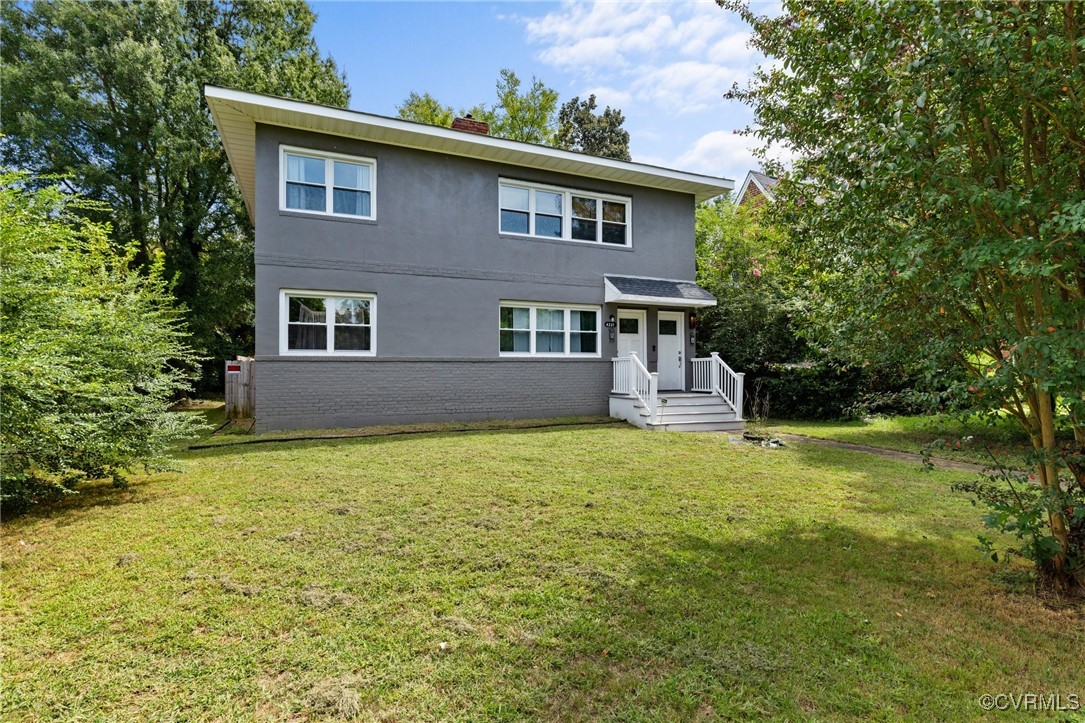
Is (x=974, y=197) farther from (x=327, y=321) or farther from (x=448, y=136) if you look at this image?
(x=327, y=321)

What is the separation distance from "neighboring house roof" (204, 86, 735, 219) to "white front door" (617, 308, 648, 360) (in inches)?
131

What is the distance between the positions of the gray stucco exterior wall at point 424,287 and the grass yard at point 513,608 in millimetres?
4661

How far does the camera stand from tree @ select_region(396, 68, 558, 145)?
24641 millimetres

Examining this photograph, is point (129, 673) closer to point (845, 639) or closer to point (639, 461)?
point (845, 639)

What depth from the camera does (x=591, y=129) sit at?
30.8 meters

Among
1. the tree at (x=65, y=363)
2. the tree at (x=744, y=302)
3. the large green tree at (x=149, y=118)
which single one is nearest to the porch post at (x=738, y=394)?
the tree at (x=744, y=302)

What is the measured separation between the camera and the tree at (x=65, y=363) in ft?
13.4

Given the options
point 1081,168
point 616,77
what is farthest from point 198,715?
point 616,77

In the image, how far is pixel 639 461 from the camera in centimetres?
717

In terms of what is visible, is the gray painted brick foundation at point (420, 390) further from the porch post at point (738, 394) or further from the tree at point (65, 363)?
the tree at point (65, 363)

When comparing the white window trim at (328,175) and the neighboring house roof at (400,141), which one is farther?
the white window trim at (328,175)

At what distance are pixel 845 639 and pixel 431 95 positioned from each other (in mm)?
27356

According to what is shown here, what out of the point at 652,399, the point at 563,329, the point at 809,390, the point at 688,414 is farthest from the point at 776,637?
the point at 809,390

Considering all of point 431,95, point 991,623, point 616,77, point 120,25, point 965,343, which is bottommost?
point 991,623
